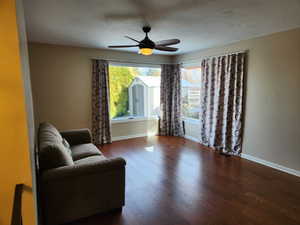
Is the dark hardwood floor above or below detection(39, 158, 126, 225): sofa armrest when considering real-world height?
below

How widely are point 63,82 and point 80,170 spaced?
3.03 m

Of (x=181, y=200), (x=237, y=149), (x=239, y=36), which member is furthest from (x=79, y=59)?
(x=237, y=149)

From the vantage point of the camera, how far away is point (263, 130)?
12.3 ft

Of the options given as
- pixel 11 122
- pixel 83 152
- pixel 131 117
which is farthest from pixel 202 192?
pixel 131 117

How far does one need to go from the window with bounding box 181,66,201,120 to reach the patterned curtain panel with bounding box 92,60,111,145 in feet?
7.36

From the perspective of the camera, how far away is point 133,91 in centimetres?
577

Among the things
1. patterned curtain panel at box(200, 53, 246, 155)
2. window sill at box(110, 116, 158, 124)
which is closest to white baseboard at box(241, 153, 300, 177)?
patterned curtain panel at box(200, 53, 246, 155)

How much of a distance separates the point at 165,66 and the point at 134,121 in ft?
6.06

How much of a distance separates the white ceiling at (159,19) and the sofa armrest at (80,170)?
1.80 metres

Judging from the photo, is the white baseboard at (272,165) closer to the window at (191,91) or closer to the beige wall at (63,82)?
the window at (191,91)

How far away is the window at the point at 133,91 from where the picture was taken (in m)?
5.41

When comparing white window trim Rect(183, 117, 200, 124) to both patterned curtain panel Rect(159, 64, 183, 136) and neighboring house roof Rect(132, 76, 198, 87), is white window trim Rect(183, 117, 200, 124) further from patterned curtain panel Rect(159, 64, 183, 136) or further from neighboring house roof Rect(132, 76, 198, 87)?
neighboring house roof Rect(132, 76, 198, 87)

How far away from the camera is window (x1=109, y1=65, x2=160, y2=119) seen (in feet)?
17.7

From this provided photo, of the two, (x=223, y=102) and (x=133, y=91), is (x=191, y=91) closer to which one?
(x=223, y=102)
